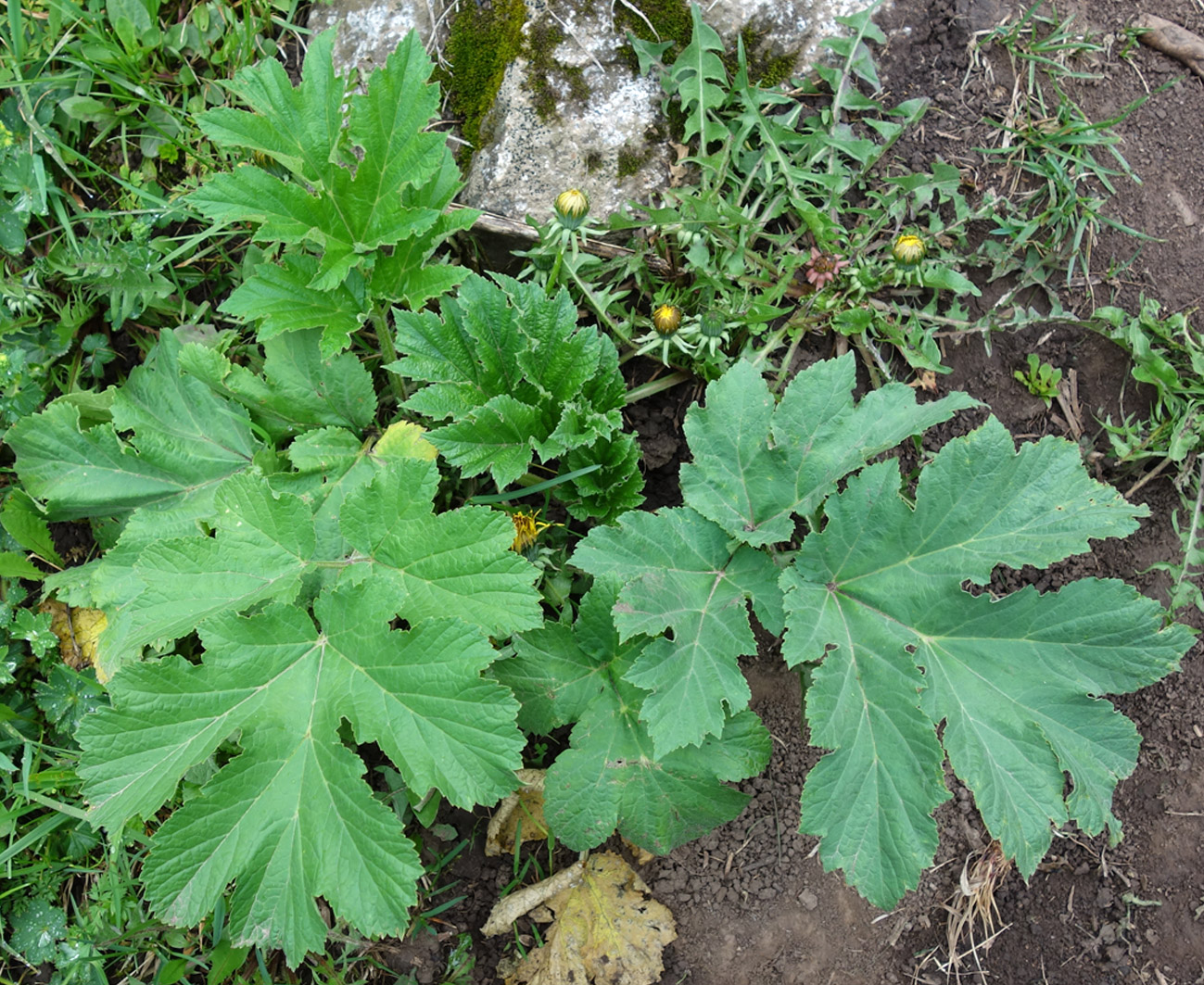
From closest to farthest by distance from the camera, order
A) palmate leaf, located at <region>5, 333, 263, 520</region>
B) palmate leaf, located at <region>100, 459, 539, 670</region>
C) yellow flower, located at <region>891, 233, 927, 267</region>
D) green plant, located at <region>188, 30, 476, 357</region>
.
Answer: palmate leaf, located at <region>100, 459, 539, 670</region>
green plant, located at <region>188, 30, 476, 357</region>
yellow flower, located at <region>891, 233, 927, 267</region>
palmate leaf, located at <region>5, 333, 263, 520</region>

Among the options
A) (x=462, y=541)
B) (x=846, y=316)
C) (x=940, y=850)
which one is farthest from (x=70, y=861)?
(x=846, y=316)

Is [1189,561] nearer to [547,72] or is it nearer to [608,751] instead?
[608,751]

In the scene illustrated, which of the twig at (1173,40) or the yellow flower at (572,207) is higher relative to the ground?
the twig at (1173,40)

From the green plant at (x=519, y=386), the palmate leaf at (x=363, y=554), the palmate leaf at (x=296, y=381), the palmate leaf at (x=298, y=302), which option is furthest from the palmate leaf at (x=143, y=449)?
the green plant at (x=519, y=386)

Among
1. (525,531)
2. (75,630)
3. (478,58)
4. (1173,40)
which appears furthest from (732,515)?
(1173,40)

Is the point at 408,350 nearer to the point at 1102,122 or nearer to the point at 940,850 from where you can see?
the point at 940,850

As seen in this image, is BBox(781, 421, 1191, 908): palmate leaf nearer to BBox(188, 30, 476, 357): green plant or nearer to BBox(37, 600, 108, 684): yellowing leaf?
BBox(188, 30, 476, 357): green plant

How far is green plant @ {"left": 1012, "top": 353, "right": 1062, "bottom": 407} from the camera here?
317cm

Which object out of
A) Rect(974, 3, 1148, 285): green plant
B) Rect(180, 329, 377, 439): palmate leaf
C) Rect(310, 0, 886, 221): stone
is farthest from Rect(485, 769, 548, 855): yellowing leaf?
Rect(974, 3, 1148, 285): green plant

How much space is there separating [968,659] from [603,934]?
150 centimetres

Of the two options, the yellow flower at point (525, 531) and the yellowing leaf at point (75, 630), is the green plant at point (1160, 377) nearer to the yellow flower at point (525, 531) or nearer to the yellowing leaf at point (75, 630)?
the yellow flower at point (525, 531)

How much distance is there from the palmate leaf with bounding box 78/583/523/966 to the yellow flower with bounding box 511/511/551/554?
622mm

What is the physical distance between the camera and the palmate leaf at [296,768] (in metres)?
2.31

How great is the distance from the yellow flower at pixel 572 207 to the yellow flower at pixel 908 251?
100cm
